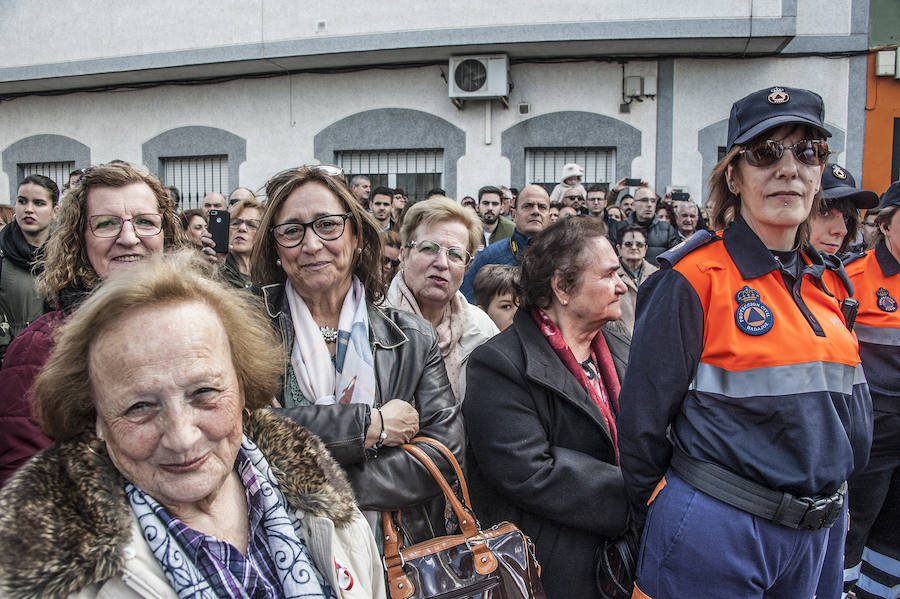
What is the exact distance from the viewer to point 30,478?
1.34 m

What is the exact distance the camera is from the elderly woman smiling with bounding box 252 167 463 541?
82.0 inches

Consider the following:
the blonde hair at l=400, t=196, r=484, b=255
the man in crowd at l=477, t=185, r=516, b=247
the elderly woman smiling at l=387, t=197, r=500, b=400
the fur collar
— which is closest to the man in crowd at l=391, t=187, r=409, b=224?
the man in crowd at l=477, t=185, r=516, b=247

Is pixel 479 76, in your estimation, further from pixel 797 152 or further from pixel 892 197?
pixel 797 152

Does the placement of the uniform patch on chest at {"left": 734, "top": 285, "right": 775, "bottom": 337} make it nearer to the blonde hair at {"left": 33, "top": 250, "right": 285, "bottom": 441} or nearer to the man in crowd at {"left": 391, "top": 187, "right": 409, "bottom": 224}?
the blonde hair at {"left": 33, "top": 250, "right": 285, "bottom": 441}

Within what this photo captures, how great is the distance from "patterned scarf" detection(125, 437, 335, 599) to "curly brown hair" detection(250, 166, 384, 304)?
36.6 inches

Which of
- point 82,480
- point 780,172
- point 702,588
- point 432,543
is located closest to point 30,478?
point 82,480

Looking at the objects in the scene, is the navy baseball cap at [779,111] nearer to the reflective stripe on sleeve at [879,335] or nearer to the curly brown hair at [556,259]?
the curly brown hair at [556,259]

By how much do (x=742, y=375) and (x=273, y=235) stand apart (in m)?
1.65

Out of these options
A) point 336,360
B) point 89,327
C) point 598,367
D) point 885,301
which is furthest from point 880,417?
point 89,327

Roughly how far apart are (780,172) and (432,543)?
1.59m

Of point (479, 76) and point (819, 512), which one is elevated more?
point (479, 76)

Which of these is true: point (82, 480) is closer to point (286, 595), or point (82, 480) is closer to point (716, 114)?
point (286, 595)

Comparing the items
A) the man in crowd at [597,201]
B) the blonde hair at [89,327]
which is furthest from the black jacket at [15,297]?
the man in crowd at [597,201]

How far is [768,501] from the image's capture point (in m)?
1.87
